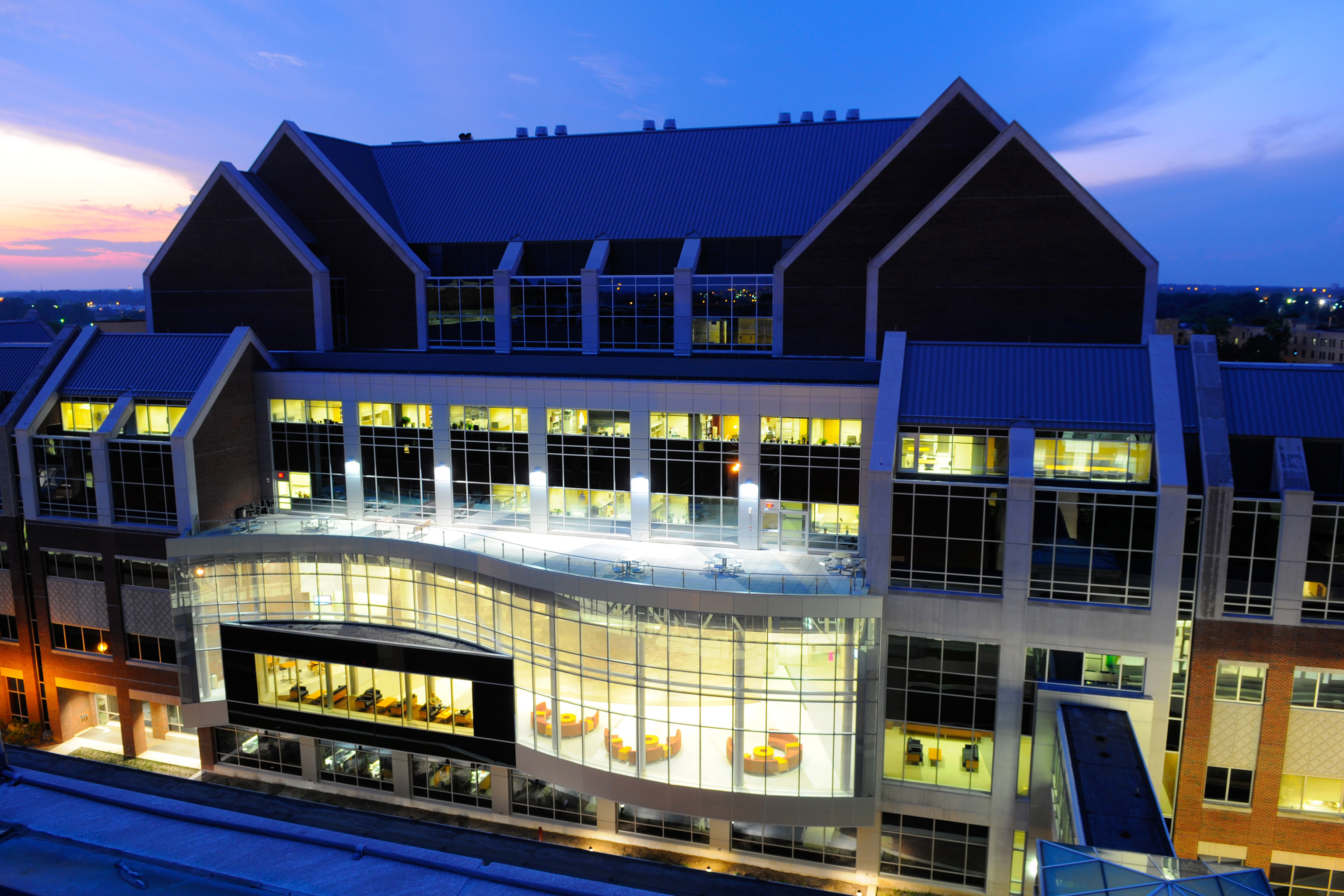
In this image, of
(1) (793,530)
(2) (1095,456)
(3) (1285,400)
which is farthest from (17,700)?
(3) (1285,400)

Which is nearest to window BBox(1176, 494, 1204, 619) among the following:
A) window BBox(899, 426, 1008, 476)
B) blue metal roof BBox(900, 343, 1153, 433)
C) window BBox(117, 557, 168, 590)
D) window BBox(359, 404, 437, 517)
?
blue metal roof BBox(900, 343, 1153, 433)

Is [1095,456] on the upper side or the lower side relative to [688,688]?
upper

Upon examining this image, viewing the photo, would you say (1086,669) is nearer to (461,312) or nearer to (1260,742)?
(1260,742)

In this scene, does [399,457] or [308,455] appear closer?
[399,457]

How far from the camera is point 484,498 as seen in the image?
40.4 m

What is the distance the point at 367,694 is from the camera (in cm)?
3734

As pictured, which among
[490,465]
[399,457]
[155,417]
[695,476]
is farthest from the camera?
[399,457]

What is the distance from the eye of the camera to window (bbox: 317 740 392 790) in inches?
1521

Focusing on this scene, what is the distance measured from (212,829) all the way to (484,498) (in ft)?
109

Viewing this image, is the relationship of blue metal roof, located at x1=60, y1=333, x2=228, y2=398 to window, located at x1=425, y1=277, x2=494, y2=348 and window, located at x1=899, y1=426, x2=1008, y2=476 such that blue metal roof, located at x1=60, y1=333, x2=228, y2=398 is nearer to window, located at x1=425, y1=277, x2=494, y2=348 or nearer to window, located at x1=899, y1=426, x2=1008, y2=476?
window, located at x1=425, y1=277, x2=494, y2=348

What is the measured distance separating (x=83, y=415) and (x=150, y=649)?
12.0 meters

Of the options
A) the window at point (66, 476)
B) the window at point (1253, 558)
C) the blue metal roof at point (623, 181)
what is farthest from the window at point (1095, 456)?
the window at point (66, 476)

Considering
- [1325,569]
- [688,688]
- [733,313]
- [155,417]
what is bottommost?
[688,688]

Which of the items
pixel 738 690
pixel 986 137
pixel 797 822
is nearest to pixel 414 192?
pixel 986 137
